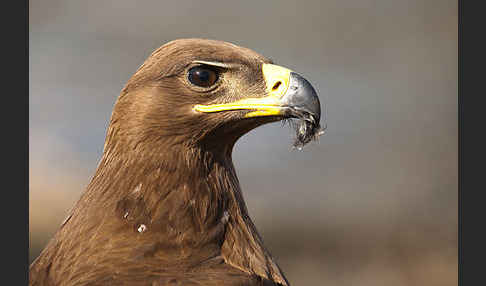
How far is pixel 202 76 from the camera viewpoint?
7.78 feet

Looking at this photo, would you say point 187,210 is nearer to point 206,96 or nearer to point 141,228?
point 141,228

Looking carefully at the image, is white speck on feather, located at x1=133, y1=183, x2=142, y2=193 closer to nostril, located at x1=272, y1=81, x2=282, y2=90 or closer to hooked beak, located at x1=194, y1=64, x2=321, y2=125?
hooked beak, located at x1=194, y1=64, x2=321, y2=125

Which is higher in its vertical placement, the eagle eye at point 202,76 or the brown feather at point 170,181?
the eagle eye at point 202,76

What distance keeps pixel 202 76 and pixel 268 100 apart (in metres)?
0.22

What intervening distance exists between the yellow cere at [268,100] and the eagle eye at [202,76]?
74mm

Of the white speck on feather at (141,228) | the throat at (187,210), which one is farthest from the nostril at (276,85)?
the white speck on feather at (141,228)

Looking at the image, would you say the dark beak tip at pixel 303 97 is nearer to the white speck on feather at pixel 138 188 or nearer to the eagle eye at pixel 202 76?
the eagle eye at pixel 202 76

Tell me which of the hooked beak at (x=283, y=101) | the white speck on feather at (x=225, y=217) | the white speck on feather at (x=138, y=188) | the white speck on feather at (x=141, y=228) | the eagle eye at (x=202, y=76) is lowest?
the white speck on feather at (x=141, y=228)

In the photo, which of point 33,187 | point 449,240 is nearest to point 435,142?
point 449,240

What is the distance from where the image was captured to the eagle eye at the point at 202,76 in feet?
7.77

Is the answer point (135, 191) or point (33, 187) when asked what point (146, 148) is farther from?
point (33, 187)

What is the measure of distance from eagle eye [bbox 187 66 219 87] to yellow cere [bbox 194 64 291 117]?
0.24ft

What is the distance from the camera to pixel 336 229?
317 inches

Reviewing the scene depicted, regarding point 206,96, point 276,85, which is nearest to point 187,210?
point 206,96
